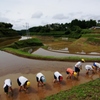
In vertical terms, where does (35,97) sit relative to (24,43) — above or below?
below

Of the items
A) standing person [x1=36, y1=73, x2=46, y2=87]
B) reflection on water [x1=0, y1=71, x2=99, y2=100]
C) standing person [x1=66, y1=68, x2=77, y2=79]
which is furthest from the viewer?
standing person [x1=66, y1=68, x2=77, y2=79]

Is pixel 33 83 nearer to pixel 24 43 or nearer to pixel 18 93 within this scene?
pixel 18 93

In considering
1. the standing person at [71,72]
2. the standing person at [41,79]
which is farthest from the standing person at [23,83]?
the standing person at [71,72]

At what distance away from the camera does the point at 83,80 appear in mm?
9625

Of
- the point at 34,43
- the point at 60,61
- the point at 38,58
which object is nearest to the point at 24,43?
the point at 34,43

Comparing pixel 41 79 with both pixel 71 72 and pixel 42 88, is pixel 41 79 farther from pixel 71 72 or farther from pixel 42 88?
pixel 71 72

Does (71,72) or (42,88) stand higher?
(71,72)

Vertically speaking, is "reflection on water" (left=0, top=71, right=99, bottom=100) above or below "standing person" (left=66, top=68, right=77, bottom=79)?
below

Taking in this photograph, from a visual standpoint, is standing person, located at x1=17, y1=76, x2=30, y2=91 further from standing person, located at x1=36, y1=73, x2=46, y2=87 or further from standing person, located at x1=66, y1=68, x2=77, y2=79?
standing person, located at x1=66, y1=68, x2=77, y2=79

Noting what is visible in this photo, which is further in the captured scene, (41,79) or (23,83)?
(41,79)

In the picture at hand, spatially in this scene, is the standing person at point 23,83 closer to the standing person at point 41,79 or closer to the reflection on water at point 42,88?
the reflection on water at point 42,88

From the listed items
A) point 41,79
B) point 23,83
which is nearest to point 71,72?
point 41,79

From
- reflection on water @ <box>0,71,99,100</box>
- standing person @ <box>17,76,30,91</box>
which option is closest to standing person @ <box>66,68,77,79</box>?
reflection on water @ <box>0,71,99,100</box>

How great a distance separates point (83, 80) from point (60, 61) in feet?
17.8
